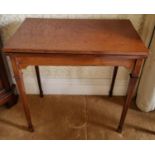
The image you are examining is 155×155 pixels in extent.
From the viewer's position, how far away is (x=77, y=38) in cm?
100

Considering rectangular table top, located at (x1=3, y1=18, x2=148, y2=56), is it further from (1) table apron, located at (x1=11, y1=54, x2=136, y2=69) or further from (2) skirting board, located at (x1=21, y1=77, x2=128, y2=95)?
(2) skirting board, located at (x1=21, y1=77, x2=128, y2=95)

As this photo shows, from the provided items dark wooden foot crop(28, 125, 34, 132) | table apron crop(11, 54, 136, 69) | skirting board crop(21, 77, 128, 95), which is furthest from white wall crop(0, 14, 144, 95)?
table apron crop(11, 54, 136, 69)

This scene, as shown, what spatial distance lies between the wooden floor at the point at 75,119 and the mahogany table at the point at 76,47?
36 cm

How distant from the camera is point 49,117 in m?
1.44

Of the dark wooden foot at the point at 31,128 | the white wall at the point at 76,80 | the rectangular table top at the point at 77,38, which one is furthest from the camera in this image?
the white wall at the point at 76,80

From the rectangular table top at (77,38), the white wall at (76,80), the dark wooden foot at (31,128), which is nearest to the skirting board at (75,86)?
the white wall at (76,80)

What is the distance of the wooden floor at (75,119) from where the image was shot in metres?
1.31

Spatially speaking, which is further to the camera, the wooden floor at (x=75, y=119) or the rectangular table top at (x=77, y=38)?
the wooden floor at (x=75, y=119)

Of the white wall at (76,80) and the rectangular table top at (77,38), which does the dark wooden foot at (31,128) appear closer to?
the white wall at (76,80)

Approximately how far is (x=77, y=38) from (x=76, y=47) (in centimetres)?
11

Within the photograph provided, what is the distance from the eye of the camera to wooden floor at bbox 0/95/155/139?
131 cm

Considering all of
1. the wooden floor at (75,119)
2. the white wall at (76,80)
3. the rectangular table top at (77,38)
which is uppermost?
the rectangular table top at (77,38)

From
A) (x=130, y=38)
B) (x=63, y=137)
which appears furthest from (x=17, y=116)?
(x=130, y=38)
